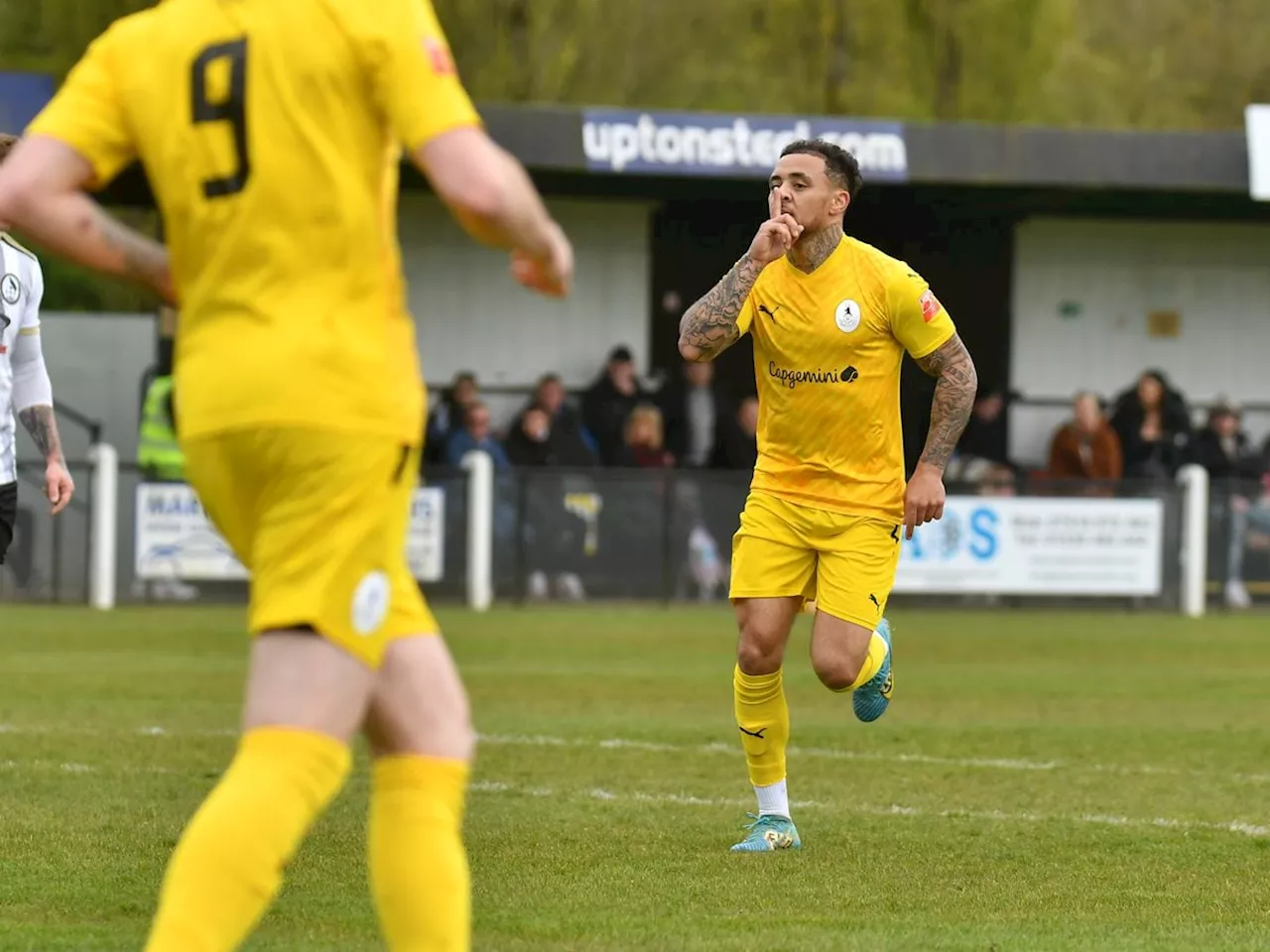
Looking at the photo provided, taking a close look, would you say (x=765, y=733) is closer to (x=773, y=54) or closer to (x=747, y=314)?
(x=747, y=314)

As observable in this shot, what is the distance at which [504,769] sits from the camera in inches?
390

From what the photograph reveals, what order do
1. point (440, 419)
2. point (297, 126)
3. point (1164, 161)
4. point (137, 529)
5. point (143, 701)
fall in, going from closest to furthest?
point (297, 126) < point (143, 701) < point (137, 529) < point (440, 419) < point (1164, 161)

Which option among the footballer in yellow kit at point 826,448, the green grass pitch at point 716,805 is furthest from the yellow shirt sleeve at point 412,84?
the footballer in yellow kit at point 826,448

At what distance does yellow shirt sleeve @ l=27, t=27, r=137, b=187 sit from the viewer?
4.28 m

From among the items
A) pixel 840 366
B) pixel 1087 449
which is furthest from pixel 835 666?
pixel 1087 449

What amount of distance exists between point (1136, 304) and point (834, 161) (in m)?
19.6

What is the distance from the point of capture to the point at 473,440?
Answer: 21.9 m

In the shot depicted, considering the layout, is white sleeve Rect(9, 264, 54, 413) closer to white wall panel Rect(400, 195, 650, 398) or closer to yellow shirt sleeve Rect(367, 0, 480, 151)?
yellow shirt sleeve Rect(367, 0, 480, 151)

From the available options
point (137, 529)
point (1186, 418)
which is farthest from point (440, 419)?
point (1186, 418)

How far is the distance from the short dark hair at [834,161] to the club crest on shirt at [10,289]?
270cm

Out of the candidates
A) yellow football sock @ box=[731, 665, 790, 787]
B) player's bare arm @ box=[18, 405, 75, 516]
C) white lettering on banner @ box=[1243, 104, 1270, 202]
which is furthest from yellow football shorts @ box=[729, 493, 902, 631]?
white lettering on banner @ box=[1243, 104, 1270, 202]

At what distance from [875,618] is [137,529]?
13416 millimetres

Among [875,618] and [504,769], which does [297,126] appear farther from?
[504,769]

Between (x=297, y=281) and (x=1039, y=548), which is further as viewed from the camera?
(x=1039, y=548)
